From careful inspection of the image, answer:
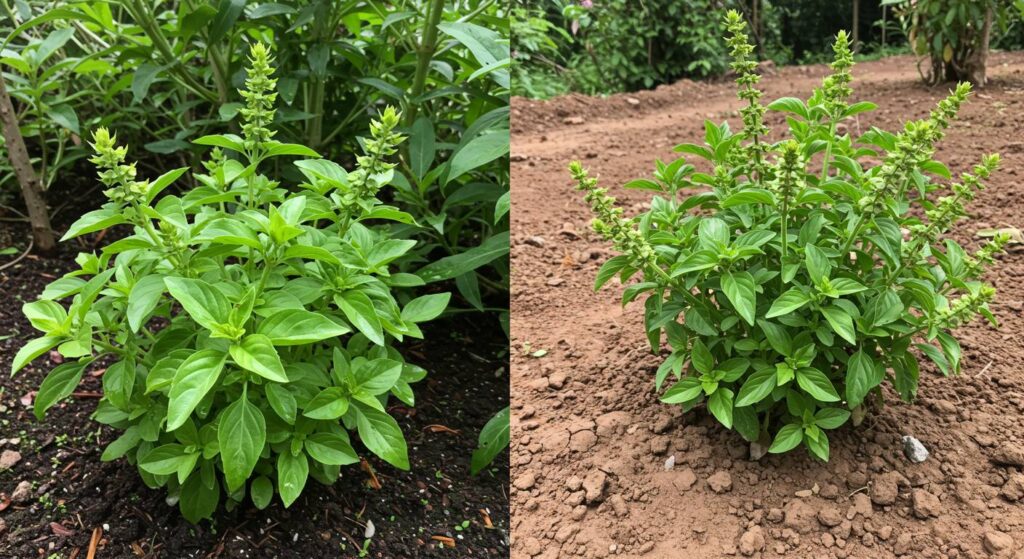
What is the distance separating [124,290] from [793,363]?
1137mm

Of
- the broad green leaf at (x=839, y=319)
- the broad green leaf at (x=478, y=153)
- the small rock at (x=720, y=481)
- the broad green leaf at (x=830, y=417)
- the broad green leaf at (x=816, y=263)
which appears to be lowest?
the small rock at (x=720, y=481)

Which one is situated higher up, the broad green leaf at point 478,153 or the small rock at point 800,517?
the broad green leaf at point 478,153

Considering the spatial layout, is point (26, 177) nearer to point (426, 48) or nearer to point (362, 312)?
point (426, 48)

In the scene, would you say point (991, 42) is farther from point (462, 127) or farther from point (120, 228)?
point (120, 228)

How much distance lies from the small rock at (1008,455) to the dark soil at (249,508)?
938mm

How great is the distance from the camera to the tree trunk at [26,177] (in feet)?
6.73

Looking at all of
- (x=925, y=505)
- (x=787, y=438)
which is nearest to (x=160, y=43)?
(x=787, y=438)

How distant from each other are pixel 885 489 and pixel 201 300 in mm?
1208

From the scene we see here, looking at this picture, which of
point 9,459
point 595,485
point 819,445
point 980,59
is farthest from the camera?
point 980,59

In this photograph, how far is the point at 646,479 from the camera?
5.11ft

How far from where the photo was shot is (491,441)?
1650 mm

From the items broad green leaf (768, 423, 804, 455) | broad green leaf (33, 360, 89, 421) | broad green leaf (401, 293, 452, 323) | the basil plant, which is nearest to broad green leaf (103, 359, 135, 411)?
the basil plant

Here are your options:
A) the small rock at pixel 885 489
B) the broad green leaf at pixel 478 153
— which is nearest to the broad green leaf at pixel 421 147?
the broad green leaf at pixel 478 153

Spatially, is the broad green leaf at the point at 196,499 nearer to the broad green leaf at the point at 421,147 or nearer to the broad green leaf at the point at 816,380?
the broad green leaf at the point at 421,147
